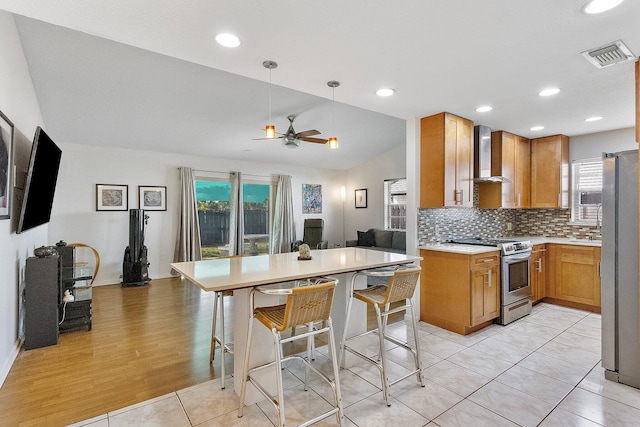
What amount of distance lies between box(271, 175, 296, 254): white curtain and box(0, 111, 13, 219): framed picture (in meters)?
4.94

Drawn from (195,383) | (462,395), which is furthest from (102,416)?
(462,395)

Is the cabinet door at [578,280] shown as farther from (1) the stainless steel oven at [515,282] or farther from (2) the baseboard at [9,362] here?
(2) the baseboard at [9,362]

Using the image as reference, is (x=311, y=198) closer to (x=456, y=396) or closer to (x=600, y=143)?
(x=600, y=143)

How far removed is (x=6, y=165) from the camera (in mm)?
2369

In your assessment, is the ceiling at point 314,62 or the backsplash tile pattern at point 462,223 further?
the backsplash tile pattern at point 462,223

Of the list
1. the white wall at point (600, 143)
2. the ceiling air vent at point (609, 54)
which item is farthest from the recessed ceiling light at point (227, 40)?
the white wall at point (600, 143)

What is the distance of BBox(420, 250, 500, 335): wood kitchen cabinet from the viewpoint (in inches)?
128

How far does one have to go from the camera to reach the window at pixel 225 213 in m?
6.62

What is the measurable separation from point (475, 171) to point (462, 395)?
105 inches

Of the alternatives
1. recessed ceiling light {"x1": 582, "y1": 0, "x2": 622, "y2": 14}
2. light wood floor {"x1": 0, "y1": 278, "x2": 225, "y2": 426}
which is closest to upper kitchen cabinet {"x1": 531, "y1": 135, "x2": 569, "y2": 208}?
recessed ceiling light {"x1": 582, "y1": 0, "x2": 622, "y2": 14}

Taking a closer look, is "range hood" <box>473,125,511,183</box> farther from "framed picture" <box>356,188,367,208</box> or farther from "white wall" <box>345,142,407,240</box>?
"framed picture" <box>356,188,367,208</box>

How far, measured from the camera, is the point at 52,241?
5.19 meters

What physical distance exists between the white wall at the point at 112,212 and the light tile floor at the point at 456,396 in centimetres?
425

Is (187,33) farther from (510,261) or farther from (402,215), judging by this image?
(402,215)
